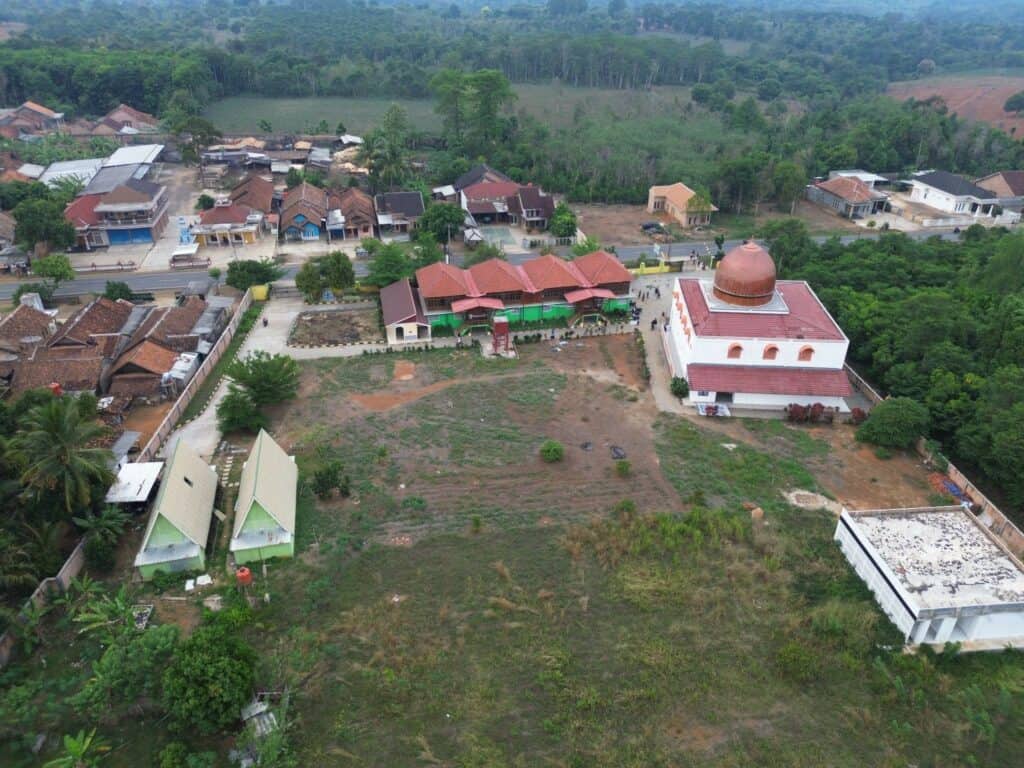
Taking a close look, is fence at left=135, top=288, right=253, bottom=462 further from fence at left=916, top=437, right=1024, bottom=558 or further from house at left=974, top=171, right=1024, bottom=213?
house at left=974, top=171, right=1024, bottom=213

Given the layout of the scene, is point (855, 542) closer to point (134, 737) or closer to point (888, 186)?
point (134, 737)

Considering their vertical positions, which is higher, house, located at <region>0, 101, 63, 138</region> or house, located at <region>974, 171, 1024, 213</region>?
house, located at <region>0, 101, 63, 138</region>

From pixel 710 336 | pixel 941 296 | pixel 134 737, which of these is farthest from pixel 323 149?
pixel 134 737

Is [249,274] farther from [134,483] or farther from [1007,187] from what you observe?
[1007,187]

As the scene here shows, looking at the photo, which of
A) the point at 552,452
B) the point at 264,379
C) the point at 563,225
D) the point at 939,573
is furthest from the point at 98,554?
the point at 563,225

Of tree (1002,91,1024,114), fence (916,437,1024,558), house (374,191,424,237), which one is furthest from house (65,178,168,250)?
tree (1002,91,1024,114)

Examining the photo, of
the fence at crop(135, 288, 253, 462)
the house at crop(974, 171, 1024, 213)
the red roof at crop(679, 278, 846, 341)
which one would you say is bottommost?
the fence at crop(135, 288, 253, 462)

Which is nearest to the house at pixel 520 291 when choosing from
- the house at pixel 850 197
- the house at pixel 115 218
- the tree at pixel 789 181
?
the house at pixel 115 218
